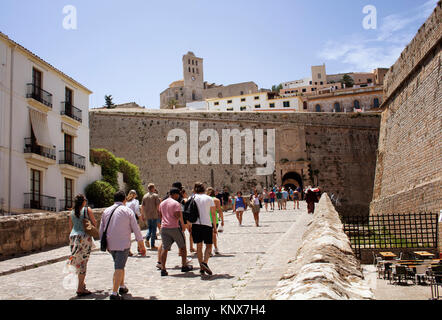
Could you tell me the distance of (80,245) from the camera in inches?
232

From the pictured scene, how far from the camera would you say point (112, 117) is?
39312 mm

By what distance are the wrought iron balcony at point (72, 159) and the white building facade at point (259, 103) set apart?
31.6m

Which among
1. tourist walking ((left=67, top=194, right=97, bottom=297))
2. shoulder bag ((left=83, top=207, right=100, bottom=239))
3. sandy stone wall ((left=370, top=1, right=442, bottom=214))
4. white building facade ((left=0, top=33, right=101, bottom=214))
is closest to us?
tourist walking ((left=67, top=194, right=97, bottom=297))

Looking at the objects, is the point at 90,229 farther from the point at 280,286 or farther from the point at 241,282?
the point at 280,286

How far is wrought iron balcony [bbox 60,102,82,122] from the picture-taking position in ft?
78.2

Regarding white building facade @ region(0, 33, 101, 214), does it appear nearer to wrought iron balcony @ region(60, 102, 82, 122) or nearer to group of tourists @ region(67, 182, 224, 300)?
wrought iron balcony @ region(60, 102, 82, 122)

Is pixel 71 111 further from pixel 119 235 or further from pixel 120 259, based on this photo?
pixel 120 259

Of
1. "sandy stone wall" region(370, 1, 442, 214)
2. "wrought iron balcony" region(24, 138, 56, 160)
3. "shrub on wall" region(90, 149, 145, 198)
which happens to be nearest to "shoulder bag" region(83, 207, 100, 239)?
"sandy stone wall" region(370, 1, 442, 214)

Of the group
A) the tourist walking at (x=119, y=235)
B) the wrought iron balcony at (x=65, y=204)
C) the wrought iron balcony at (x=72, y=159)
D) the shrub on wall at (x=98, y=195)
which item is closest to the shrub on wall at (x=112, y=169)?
the shrub on wall at (x=98, y=195)

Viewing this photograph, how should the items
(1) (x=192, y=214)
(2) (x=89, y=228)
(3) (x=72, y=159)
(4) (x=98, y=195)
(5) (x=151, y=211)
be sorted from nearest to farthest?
(2) (x=89, y=228)
(1) (x=192, y=214)
(5) (x=151, y=211)
(3) (x=72, y=159)
(4) (x=98, y=195)

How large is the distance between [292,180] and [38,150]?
22712 millimetres

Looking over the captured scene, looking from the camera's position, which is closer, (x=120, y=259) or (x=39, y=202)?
(x=120, y=259)

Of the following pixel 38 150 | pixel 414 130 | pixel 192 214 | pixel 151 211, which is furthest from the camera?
pixel 38 150

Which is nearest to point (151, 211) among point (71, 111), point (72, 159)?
point (72, 159)
